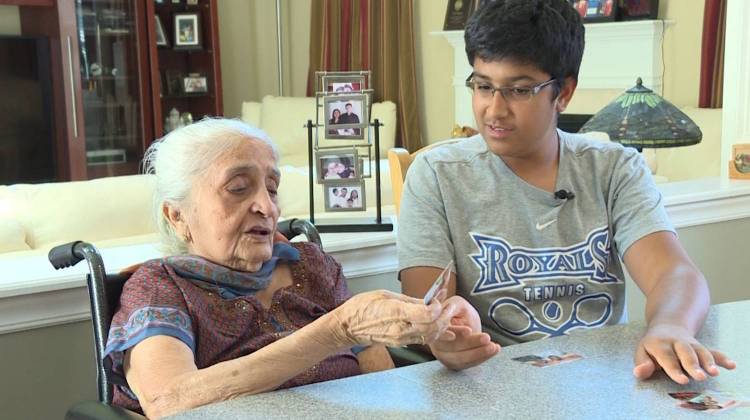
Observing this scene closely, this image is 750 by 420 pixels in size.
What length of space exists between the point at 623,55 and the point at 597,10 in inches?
11.6

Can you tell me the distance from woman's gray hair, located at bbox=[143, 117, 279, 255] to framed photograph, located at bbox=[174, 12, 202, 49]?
5.47m

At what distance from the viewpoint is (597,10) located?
203 inches

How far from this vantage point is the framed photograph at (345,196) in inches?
90.4

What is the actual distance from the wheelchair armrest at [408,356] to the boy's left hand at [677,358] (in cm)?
35

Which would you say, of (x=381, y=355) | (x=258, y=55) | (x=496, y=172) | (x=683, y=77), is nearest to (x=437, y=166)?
(x=496, y=172)

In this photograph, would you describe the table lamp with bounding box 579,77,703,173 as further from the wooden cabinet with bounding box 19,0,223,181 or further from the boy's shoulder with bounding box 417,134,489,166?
the wooden cabinet with bounding box 19,0,223,181

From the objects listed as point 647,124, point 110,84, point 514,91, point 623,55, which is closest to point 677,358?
point 514,91

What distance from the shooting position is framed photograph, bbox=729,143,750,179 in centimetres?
294

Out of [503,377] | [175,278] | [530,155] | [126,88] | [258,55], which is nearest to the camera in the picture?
[503,377]

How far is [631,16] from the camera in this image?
16.6 ft

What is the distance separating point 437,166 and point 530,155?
0.54ft

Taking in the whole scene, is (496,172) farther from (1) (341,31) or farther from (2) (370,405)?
(1) (341,31)

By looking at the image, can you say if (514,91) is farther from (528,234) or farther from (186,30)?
(186,30)

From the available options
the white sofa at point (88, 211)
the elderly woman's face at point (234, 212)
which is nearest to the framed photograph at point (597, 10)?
the white sofa at point (88, 211)
